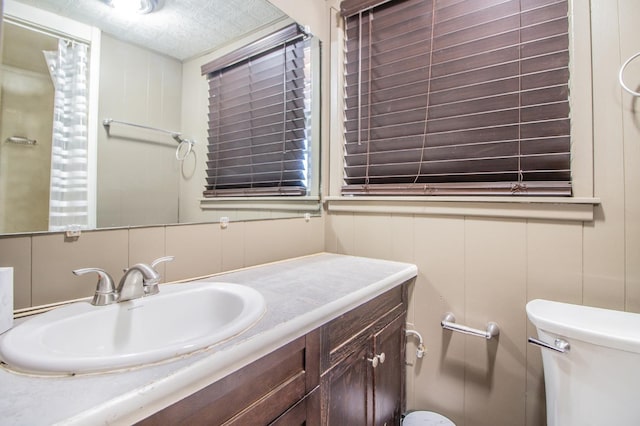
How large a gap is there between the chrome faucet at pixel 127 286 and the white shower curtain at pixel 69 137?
185 millimetres

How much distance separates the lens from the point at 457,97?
1250 mm

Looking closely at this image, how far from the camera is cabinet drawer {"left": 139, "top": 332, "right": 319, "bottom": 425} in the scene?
1.70 feet

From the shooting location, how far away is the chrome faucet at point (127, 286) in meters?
0.77

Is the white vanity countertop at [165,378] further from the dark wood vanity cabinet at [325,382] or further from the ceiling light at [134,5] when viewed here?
the ceiling light at [134,5]

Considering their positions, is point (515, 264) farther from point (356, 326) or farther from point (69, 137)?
point (69, 137)

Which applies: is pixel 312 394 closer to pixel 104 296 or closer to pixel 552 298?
pixel 104 296

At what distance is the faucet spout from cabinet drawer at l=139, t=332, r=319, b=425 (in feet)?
1.26

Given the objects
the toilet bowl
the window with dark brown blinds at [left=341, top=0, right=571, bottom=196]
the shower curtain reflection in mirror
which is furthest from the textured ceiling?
the toilet bowl

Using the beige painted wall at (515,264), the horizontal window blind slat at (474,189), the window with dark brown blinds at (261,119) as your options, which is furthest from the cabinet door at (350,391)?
the window with dark brown blinds at (261,119)

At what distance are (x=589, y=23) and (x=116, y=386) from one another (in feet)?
5.12

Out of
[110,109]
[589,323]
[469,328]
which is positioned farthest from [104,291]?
[589,323]

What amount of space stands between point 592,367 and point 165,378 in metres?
1.03

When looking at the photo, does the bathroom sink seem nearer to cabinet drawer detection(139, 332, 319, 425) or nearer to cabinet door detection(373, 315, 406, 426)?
cabinet drawer detection(139, 332, 319, 425)

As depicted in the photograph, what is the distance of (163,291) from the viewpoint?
88cm
